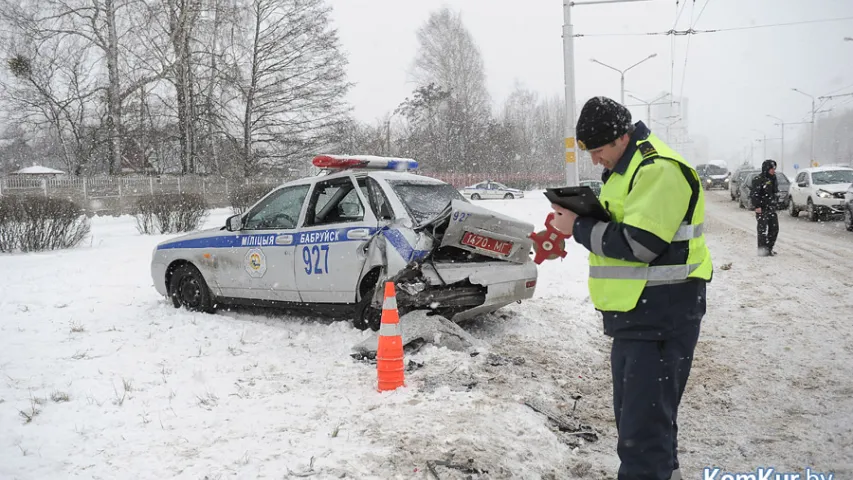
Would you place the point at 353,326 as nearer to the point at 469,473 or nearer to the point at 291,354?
the point at 291,354

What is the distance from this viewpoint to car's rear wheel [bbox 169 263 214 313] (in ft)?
23.7

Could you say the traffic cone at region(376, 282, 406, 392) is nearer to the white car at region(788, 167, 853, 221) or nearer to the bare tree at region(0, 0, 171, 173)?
the white car at region(788, 167, 853, 221)

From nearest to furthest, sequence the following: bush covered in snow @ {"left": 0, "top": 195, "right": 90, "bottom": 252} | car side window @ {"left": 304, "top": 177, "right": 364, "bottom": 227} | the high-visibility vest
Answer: the high-visibility vest < car side window @ {"left": 304, "top": 177, "right": 364, "bottom": 227} < bush covered in snow @ {"left": 0, "top": 195, "right": 90, "bottom": 252}

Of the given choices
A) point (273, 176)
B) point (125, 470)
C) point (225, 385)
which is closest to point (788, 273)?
point (225, 385)

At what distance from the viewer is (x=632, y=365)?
263cm

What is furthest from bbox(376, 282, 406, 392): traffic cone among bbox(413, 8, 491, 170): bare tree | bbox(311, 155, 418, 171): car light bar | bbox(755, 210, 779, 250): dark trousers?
bbox(413, 8, 491, 170): bare tree

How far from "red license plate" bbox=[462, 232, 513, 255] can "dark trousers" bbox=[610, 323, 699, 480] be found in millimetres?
2869

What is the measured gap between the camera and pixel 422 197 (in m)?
6.21

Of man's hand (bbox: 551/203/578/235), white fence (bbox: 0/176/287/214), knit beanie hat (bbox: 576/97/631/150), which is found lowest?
man's hand (bbox: 551/203/578/235)

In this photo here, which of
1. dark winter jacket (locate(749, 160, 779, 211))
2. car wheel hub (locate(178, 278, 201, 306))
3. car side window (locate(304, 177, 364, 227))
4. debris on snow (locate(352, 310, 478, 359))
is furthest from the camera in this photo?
dark winter jacket (locate(749, 160, 779, 211))

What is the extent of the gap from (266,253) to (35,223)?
8.70 metres

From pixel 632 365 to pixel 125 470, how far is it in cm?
268

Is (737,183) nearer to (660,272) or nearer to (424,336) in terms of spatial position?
(424,336)

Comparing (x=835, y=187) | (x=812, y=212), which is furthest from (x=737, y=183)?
(x=835, y=187)
